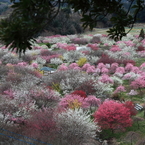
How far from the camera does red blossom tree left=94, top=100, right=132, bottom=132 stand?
12.0 metres

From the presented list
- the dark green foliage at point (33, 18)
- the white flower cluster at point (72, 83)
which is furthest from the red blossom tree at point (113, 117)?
the dark green foliage at point (33, 18)

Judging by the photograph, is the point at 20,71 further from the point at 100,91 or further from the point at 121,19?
the point at 121,19

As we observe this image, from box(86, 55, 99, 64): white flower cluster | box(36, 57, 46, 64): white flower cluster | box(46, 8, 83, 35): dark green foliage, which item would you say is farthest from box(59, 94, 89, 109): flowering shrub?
box(46, 8, 83, 35): dark green foliage

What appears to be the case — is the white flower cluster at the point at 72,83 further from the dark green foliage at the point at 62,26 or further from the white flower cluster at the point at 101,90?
the dark green foliage at the point at 62,26

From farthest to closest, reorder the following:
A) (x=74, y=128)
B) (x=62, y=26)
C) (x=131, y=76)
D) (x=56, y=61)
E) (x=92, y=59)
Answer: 1. (x=62, y=26)
2. (x=56, y=61)
3. (x=92, y=59)
4. (x=131, y=76)
5. (x=74, y=128)

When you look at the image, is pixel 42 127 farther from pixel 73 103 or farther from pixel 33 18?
pixel 33 18

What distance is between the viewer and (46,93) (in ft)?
49.6

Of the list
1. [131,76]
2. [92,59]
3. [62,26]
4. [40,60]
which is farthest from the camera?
[62,26]

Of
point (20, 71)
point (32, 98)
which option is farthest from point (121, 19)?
point (20, 71)

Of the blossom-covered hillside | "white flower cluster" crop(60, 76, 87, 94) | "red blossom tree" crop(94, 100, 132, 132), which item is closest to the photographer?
the blossom-covered hillside

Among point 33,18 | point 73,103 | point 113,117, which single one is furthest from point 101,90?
point 33,18

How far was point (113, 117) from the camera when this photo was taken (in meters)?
12.0

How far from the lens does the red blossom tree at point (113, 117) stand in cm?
1204

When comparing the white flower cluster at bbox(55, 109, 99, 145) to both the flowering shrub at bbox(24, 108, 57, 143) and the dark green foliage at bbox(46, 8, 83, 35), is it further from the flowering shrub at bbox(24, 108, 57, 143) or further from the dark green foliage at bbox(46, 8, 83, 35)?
the dark green foliage at bbox(46, 8, 83, 35)
